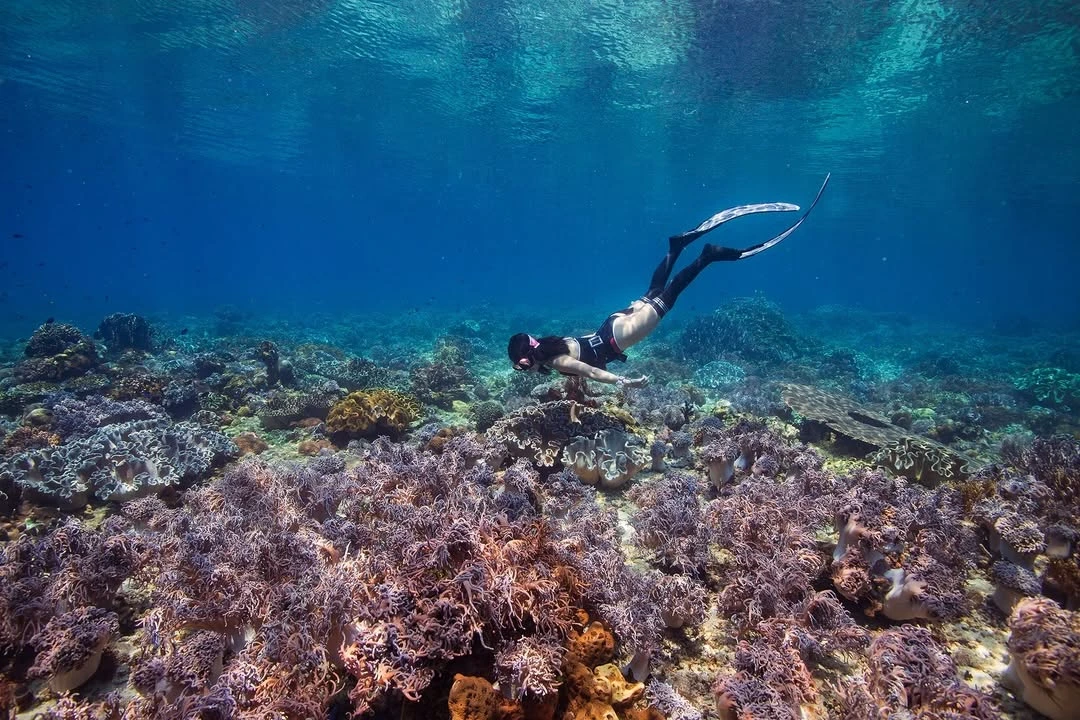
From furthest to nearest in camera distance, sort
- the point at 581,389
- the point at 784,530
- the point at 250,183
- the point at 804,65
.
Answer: the point at 250,183 → the point at 804,65 → the point at 581,389 → the point at 784,530

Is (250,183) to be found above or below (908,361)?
above

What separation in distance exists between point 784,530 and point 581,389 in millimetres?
4184

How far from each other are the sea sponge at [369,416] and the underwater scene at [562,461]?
8cm

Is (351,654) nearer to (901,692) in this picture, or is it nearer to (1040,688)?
(901,692)

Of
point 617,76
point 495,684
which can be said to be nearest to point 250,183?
point 617,76

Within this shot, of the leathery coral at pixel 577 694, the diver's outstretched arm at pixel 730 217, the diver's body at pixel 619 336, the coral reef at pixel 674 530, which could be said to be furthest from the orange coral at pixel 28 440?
the diver's outstretched arm at pixel 730 217

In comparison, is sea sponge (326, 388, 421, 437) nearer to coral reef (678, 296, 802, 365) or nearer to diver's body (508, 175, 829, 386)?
diver's body (508, 175, 829, 386)

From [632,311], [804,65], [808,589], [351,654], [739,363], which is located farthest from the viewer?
[804,65]

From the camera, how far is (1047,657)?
115 inches

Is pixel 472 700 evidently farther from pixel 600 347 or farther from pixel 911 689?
pixel 600 347

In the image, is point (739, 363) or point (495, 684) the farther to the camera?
point (739, 363)

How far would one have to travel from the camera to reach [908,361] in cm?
2556

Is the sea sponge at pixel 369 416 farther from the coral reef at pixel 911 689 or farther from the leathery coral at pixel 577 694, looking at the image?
the coral reef at pixel 911 689

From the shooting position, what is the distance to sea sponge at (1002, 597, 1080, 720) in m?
2.86
